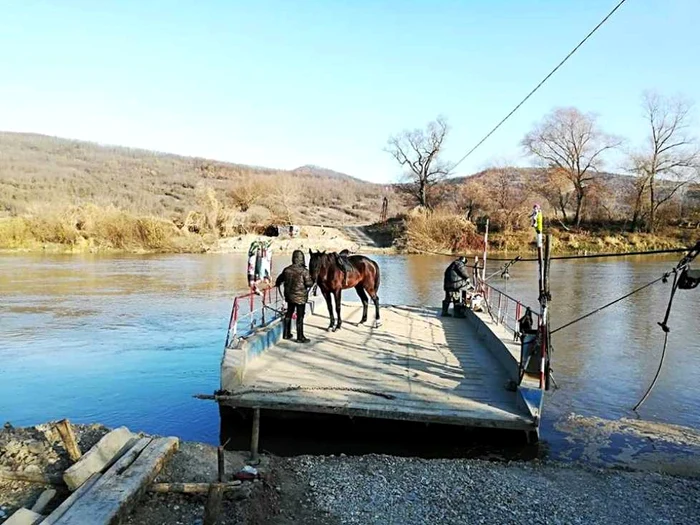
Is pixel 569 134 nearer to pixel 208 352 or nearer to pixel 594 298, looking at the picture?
pixel 594 298

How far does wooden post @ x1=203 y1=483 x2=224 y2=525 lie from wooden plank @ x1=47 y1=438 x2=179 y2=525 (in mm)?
694

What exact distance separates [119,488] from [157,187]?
11448cm

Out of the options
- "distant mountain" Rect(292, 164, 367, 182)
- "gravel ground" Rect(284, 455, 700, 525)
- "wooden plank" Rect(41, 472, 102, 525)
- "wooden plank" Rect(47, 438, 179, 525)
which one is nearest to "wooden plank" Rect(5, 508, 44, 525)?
"wooden plank" Rect(41, 472, 102, 525)

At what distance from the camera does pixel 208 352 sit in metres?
13.3

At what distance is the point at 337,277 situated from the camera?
11.8 meters

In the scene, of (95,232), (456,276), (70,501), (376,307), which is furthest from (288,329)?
(95,232)

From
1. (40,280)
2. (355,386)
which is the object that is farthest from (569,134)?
(355,386)

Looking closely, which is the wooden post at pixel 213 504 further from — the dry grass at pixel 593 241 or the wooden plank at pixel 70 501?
the dry grass at pixel 593 241

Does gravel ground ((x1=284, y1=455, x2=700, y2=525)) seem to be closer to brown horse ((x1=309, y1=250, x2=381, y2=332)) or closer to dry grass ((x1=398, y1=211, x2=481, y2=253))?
brown horse ((x1=309, y1=250, x2=381, y2=332))

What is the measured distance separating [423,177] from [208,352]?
51.7 metres

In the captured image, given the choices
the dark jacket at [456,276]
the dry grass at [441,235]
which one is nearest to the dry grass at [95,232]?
the dry grass at [441,235]

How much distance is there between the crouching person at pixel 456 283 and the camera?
1427cm

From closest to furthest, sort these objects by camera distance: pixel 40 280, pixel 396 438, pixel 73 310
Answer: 1. pixel 396 438
2. pixel 73 310
3. pixel 40 280

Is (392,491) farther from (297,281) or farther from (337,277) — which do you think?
(337,277)
